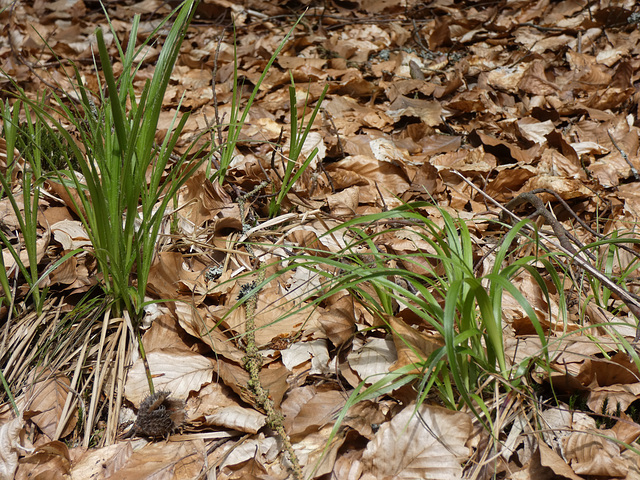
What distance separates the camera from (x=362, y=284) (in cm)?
136

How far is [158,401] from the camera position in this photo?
1072 mm

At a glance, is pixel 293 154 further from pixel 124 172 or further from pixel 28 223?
pixel 28 223

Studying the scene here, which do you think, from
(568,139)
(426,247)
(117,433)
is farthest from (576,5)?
(117,433)

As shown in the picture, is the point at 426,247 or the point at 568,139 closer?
the point at 426,247

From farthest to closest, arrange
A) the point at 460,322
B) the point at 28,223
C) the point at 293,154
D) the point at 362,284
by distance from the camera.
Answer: the point at 293,154, the point at 362,284, the point at 28,223, the point at 460,322

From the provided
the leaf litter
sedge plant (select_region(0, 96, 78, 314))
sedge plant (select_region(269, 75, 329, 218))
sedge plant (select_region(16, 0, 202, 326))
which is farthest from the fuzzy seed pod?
sedge plant (select_region(269, 75, 329, 218))

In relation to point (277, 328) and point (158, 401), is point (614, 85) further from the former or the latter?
point (158, 401)

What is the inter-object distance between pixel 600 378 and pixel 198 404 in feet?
3.11

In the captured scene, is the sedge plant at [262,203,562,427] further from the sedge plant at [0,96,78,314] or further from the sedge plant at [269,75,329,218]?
the sedge plant at [0,96,78,314]

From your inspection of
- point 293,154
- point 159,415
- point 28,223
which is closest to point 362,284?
point 293,154

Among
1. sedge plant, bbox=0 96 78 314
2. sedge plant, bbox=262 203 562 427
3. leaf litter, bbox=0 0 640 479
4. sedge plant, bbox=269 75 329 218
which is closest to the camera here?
sedge plant, bbox=262 203 562 427

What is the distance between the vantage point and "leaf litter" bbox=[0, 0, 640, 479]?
1013 mm

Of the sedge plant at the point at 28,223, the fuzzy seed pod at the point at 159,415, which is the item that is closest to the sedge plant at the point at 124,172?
the sedge plant at the point at 28,223

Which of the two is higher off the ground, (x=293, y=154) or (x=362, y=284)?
(x=293, y=154)
